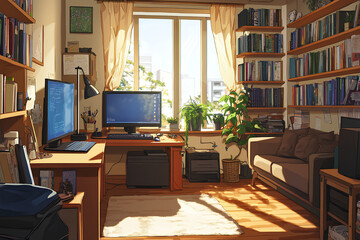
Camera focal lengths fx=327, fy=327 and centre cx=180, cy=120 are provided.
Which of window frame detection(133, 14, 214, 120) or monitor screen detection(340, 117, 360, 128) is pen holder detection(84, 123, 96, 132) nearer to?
window frame detection(133, 14, 214, 120)

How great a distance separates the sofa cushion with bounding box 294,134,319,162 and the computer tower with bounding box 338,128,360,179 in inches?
49.2

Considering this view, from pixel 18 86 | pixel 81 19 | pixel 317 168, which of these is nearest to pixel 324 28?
pixel 317 168

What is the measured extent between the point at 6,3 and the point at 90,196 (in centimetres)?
129

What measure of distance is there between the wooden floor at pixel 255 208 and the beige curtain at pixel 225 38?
1563 millimetres

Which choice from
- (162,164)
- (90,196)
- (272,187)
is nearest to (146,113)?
(162,164)

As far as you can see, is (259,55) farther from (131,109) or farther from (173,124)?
(131,109)

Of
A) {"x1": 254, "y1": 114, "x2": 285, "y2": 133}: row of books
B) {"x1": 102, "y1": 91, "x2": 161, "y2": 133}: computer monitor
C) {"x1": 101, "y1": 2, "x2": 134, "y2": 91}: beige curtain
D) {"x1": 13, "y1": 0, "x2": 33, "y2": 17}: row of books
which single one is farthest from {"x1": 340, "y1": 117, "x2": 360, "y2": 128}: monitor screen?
{"x1": 101, "y1": 2, "x2": 134, "y2": 91}: beige curtain

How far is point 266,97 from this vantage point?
15.7 ft

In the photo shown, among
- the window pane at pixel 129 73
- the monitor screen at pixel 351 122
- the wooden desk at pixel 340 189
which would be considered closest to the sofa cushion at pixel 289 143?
the monitor screen at pixel 351 122

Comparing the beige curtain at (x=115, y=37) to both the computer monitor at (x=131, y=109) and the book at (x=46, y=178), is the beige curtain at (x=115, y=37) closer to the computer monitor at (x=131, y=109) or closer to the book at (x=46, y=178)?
the computer monitor at (x=131, y=109)

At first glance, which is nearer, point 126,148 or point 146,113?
point 146,113

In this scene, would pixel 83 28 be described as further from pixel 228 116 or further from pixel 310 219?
pixel 310 219

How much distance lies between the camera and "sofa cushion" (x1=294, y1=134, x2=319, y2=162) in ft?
11.7

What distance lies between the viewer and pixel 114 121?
4.11 metres
